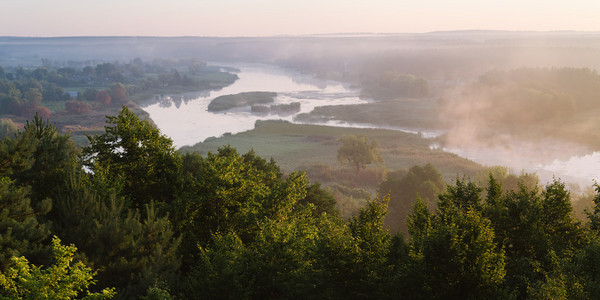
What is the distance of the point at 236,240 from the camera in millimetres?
22094

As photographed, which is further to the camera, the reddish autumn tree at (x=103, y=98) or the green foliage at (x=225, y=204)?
the reddish autumn tree at (x=103, y=98)

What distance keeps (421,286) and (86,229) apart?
17.3 meters

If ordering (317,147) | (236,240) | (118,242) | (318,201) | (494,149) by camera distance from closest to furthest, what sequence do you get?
(236,240) < (118,242) < (318,201) < (317,147) < (494,149)

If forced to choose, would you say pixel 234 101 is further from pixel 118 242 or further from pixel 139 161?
pixel 118 242

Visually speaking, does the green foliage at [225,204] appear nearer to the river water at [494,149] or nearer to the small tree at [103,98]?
the river water at [494,149]

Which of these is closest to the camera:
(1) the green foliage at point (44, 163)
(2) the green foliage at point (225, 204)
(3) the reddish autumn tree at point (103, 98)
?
(2) the green foliage at point (225, 204)

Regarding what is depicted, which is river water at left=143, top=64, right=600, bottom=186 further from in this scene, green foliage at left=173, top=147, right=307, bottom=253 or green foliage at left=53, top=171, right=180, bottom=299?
green foliage at left=53, top=171, right=180, bottom=299

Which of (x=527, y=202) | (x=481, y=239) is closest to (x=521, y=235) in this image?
(x=527, y=202)

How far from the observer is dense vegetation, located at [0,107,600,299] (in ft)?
64.3

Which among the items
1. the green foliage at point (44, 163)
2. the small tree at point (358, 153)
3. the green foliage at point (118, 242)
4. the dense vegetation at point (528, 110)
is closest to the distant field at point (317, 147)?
the small tree at point (358, 153)

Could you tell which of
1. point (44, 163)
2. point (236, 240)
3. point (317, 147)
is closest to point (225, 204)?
point (236, 240)

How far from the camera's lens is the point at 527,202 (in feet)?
86.9

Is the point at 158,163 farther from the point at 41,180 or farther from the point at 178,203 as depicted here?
the point at 41,180

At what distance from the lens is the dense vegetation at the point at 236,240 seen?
64.3 feet
